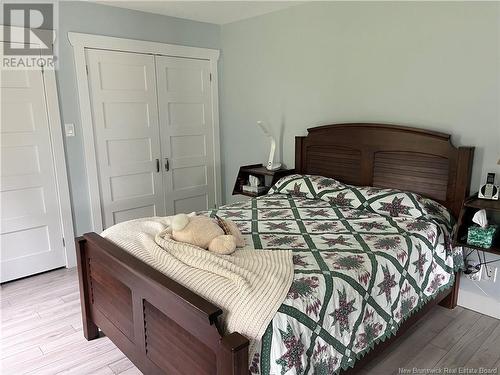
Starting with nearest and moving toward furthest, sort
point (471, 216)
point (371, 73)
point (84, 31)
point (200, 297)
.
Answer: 1. point (200, 297)
2. point (471, 216)
3. point (371, 73)
4. point (84, 31)

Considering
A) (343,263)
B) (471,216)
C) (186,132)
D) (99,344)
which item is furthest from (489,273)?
(186,132)

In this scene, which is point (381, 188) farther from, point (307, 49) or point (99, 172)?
point (99, 172)

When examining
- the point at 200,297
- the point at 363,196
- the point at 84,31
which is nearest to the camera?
the point at 200,297

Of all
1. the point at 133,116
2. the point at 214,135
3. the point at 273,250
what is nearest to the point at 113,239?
the point at 273,250

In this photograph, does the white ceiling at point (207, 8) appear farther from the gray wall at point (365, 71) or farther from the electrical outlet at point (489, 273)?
the electrical outlet at point (489, 273)

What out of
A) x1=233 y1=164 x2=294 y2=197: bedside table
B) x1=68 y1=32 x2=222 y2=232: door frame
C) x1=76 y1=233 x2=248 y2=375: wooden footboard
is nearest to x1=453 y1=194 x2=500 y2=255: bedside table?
x1=233 y1=164 x2=294 y2=197: bedside table

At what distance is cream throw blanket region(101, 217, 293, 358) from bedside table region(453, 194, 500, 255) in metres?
1.22

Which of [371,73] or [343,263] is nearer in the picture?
[343,263]

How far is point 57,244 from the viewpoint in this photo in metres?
3.25

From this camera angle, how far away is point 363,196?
8.80ft

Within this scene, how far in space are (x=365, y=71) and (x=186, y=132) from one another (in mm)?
1907

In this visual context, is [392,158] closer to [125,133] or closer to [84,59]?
[125,133]

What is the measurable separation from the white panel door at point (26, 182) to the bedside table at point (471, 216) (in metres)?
3.09

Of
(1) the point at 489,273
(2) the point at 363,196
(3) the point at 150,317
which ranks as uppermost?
(2) the point at 363,196
